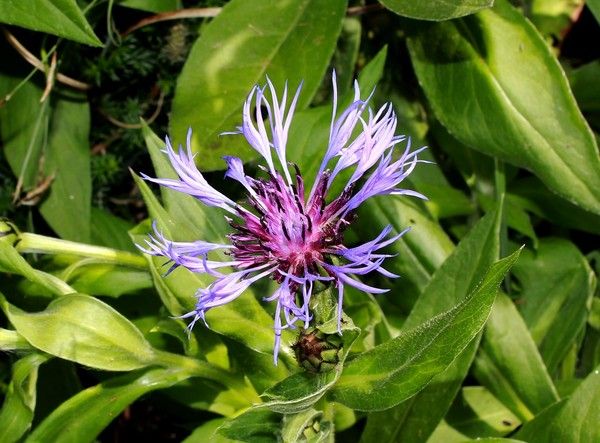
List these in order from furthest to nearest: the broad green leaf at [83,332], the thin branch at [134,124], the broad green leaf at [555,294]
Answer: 1. the thin branch at [134,124]
2. the broad green leaf at [555,294]
3. the broad green leaf at [83,332]

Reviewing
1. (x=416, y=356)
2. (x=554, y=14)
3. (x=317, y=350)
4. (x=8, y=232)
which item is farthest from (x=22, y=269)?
(x=554, y=14)

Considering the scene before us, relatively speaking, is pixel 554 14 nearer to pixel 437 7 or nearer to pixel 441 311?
pixel 437 7

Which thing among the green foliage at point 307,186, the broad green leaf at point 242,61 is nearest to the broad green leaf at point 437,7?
the green foliage at point 307,186

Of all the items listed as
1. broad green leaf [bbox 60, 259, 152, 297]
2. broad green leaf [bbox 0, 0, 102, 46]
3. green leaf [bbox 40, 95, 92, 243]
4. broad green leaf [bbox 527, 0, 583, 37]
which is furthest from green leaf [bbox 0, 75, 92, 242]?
broad green leaf [bbox 527, 0, 583, 37]

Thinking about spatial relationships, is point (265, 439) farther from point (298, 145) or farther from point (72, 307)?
point (298, 145)

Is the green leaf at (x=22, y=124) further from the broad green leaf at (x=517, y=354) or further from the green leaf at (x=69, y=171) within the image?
the broad green leaf at (x=517, y=354)

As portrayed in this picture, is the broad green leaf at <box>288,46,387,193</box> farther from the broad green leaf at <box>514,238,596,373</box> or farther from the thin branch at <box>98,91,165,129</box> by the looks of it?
the broad green leaf at <box>514,238,596,373</box>
